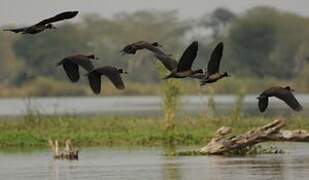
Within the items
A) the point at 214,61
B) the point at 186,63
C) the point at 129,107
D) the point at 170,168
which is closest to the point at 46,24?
the point at 186,63

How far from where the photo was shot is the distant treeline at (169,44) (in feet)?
304

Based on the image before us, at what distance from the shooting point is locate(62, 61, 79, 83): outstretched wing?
20441mm

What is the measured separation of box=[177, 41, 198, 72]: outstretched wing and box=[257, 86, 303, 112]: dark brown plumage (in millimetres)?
1575

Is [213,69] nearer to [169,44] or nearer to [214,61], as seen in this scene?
[214,61]

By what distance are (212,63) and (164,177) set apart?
398 centimetres

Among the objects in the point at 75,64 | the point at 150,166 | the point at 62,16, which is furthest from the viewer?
the point at 150,166

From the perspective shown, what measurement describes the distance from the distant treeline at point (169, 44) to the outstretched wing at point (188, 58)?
181 feet

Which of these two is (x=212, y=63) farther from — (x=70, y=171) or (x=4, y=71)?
(x=4, y=71)

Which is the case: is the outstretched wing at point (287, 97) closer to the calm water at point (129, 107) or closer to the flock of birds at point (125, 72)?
the flock of birds at point (125, 72)

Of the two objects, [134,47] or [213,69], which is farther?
[213,69]

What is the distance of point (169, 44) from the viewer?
383 feet

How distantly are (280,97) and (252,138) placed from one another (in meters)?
6.12

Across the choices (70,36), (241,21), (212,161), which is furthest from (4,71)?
(212,161)

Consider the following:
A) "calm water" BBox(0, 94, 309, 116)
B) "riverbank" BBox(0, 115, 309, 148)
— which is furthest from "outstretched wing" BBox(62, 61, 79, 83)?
"calm water" BBox(0, 94, 309, 116)
